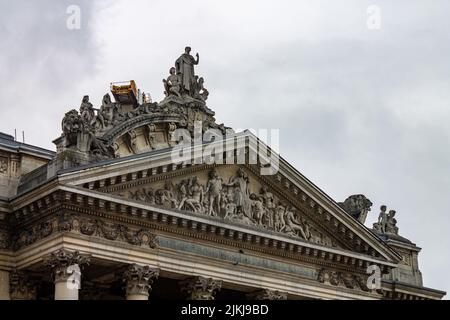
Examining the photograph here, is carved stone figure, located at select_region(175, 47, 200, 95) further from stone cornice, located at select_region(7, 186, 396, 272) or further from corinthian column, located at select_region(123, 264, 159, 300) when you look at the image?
corinthian column, located at select_region(123, 264, 159, 300)

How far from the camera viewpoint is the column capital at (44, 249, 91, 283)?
3368 centimetres

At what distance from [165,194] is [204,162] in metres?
2.19

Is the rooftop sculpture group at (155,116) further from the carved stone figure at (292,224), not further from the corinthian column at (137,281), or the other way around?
the carved stone figure at (292,224)

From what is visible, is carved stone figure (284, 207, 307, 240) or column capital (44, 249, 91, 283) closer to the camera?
column capital (44, 249, 91, 283)

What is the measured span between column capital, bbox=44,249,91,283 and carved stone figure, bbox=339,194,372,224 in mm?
15182

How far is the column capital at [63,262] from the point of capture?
33.7 m

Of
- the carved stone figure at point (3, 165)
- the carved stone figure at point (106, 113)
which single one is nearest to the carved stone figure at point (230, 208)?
the carved stone figure at point (106, 113)

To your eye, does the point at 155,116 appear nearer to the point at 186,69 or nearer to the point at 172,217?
the point at 186,69

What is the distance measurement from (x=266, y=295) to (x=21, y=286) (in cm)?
953

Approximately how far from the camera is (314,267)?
138 feet

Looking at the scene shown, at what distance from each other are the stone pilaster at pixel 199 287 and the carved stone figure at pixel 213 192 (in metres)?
2.58

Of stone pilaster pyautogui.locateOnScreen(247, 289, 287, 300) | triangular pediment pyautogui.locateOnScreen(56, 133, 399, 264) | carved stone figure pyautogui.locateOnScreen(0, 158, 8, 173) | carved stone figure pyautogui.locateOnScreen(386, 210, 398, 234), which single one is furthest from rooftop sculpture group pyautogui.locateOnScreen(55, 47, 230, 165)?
carved stone figure pyautogui.locateOnScreen(386, 210, 398, 234)
